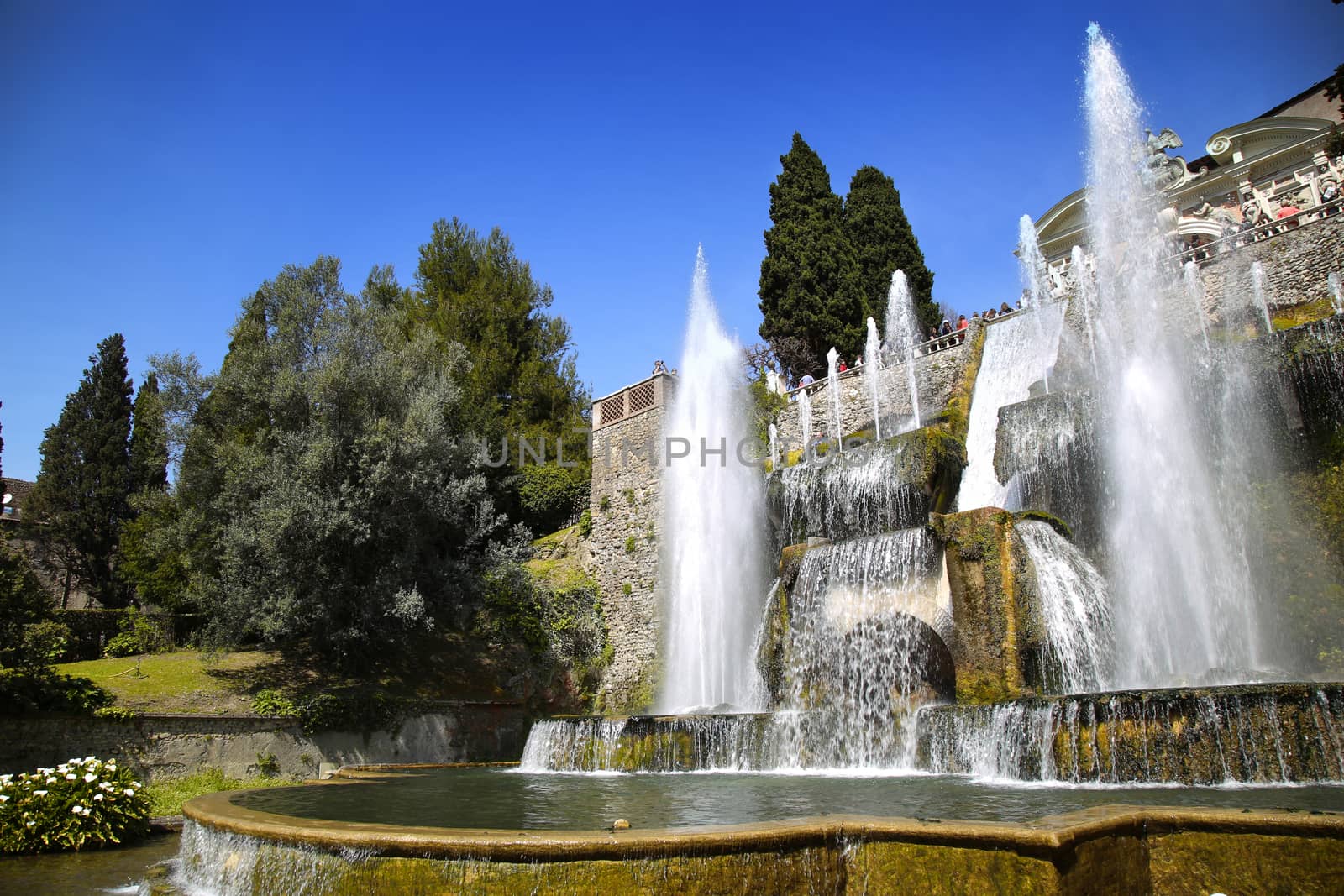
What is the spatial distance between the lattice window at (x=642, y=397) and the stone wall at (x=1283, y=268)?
11764 millimetres

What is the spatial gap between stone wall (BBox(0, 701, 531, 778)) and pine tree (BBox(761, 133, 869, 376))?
14019mm

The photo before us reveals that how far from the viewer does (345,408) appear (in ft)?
51.6

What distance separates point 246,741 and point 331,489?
4321mm

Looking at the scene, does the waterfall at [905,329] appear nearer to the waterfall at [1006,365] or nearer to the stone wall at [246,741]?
the waterfall at [1006,365]

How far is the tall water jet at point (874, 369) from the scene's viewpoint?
66.3 ft

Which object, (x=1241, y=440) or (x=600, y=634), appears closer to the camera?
(x=1241, y=440)

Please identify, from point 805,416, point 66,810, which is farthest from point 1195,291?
point 66,810

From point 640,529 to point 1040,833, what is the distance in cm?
1584

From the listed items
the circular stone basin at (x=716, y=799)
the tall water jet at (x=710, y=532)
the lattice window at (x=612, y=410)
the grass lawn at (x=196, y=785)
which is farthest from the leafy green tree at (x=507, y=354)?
the circular stone basin at (x=716, y=799)

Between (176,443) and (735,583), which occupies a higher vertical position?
(176,443)

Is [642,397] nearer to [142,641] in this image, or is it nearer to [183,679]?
[183,679]

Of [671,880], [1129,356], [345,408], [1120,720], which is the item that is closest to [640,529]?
[345,408]

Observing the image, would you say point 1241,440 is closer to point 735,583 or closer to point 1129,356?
point 1129,356

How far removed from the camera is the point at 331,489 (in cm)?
1482
